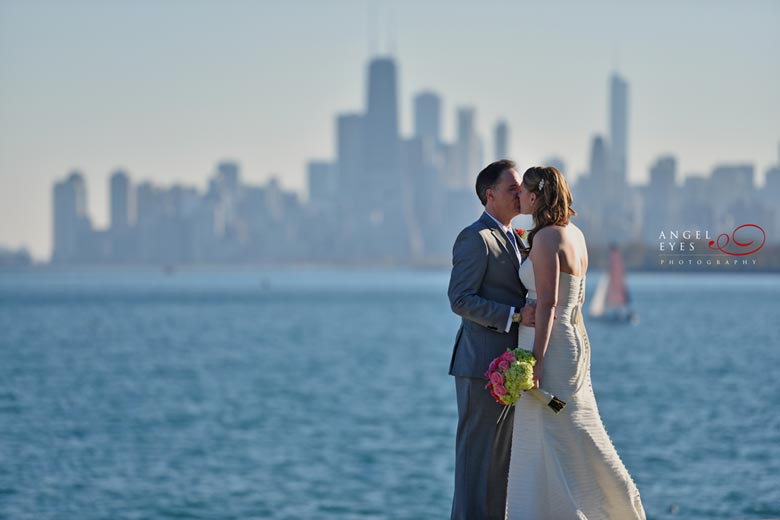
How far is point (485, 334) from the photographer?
6531mm

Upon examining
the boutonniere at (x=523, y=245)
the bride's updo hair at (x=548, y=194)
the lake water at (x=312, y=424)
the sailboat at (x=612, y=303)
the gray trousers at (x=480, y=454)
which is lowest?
the lake water at (x=312, y=424)

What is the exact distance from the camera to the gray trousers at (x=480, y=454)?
6555 millimetres

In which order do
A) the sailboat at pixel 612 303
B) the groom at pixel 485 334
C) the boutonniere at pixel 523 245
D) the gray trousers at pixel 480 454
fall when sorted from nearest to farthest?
the groom at pixel 485 334
the gray trousers at pixel 480 454
the boutonniere at pixel 523 245
the sailboat at pixel 612 303

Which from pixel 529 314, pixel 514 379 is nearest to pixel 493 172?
pixel 529 314

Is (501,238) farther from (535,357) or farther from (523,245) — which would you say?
(535,357)

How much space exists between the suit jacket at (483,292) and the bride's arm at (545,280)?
0.21m

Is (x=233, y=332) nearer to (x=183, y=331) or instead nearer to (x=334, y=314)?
(x=183, y=331)

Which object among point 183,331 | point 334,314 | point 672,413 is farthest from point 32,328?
point 672,413

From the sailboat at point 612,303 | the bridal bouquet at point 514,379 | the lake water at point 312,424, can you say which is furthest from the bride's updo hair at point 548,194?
the sailboat at point 612,303

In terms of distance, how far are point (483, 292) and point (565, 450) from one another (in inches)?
39.2

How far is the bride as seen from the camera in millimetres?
6367

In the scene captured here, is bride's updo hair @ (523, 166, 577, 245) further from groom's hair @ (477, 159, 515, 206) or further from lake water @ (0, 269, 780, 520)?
lake water @ (0, 269, 780, 520)

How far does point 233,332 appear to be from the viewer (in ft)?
262

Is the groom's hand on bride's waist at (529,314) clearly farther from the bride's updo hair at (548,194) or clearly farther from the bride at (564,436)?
the bride's updo hair at (548,194)
